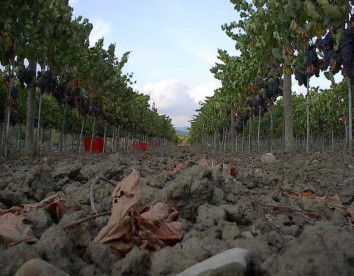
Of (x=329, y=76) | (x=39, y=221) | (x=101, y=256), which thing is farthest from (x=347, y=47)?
(x=101, y=256)

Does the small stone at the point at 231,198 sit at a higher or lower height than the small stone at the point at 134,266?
higher

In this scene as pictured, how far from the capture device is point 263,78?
16.1m

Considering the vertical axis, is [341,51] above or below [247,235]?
above

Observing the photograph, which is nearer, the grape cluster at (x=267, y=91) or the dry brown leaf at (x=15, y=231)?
the dry brown leaf at (x=15, y=231)

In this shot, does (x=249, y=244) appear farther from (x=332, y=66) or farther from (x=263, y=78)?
(x=263, y=78)

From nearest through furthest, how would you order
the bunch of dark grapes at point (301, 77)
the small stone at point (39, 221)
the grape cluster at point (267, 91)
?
the small stone at point (39, 221) < the bunch of dark grapes at point (301, 77) < the grape cluster at point (267, 91)

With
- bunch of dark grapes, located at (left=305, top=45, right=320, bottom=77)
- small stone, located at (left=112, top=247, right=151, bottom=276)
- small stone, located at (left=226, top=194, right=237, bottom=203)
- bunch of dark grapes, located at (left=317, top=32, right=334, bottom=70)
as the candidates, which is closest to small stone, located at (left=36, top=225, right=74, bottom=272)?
small stone, located at (left=112, top=247, right=151, bottom=276)

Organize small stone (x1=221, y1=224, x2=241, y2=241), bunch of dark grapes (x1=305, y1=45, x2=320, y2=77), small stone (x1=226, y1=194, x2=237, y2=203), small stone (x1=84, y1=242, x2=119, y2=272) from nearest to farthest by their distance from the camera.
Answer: small stone (x1=84, y1=242, x2=119, y2=272) → small stone (x1=221, y1=224, x2=241, y2=241) → small stone (x1=226, y1=194, x2=237, y2=203) → bunch of dark grapes (x1=305, y1=45, x2=320, y2=77)

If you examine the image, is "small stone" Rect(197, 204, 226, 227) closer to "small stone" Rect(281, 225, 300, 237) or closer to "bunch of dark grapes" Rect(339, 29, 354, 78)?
"small stone" Rect(281, 225, 300, 237)

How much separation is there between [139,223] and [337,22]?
372 centimetres

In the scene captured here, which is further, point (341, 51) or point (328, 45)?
point (328, 45)

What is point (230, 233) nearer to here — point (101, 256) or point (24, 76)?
point (101, 256)

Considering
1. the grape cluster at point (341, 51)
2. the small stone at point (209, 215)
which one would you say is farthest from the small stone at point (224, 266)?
the grape cluster at point (341, 51)

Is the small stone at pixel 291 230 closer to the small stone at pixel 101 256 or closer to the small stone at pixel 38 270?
the small stone at pixel 101 256
